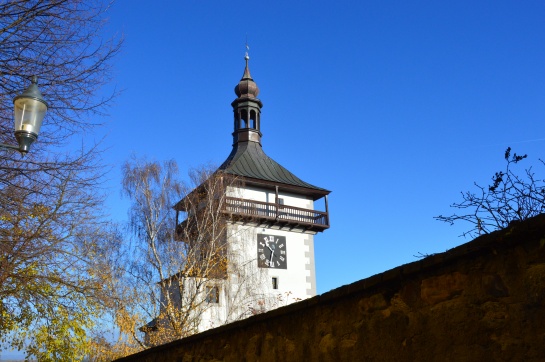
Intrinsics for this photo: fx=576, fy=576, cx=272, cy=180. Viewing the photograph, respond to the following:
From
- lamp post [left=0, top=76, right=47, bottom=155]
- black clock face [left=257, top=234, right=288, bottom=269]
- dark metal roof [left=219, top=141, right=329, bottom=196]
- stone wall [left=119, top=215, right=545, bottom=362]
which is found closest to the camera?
stone wall [left=119, top=215, right=545, bottom=362]

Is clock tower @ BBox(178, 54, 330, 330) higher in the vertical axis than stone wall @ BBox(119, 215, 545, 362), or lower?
higher

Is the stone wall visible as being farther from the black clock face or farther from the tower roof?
the tower roof

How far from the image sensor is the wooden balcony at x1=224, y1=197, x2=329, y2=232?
3048cm

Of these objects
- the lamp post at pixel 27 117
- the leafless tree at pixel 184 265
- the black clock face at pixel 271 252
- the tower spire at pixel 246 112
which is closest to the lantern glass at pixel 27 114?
the lamp post at pixel 27 117

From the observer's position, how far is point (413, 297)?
3.22 metres

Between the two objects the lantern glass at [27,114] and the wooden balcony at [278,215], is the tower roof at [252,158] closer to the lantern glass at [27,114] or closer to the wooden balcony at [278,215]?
the wooden balcony at [278,215]

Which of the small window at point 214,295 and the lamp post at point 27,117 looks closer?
the lamp post at point 27,117

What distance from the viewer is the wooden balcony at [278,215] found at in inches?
1200

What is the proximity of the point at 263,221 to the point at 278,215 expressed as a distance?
4.84ft

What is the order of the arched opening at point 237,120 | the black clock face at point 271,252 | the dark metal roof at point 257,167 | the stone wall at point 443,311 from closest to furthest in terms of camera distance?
the stone wall at point 443,311, the black clock face at point 271,252, the dark metal roof at point 257,167, the arched opening at point 237,120

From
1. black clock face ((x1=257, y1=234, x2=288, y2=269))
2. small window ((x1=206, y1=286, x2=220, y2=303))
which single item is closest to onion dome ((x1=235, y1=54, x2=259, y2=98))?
black clock face ((x1=257, y1=234, x2=288, y2=269))

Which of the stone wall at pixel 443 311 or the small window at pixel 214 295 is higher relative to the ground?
the small window at pixel 214 295

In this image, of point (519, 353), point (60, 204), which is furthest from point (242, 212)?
point (519, 353)

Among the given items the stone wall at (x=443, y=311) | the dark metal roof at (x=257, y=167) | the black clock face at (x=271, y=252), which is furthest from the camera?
the dark metal roof at (x=257, y=167)
